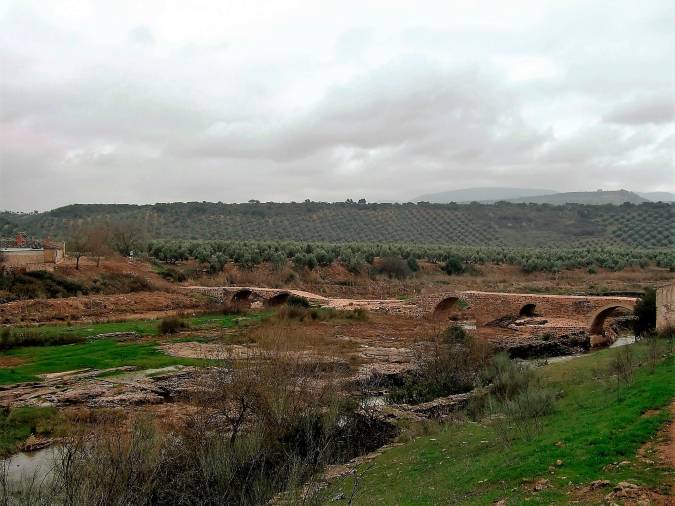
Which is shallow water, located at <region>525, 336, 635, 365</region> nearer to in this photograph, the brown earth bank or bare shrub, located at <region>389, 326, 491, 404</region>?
bare shrub, located at <region>389, 326, 491, 404</region>

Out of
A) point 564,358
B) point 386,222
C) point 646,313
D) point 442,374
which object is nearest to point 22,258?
point 442,374

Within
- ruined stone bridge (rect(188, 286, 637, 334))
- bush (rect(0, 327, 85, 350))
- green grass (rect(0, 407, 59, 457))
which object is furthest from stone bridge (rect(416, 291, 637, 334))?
green grass (rect(0, 407, 59, 457))

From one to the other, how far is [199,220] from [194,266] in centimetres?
5670

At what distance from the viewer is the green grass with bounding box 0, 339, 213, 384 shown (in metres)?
24.2

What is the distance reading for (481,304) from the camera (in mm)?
40031

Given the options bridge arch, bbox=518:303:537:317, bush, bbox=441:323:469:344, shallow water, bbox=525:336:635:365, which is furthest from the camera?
bridge arch, bbox=518:303:537:317

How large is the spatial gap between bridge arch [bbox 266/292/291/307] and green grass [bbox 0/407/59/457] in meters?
29.4

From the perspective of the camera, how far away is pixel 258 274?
61.2 meters

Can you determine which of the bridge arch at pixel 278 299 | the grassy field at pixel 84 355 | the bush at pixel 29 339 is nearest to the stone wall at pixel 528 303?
the bridge arch at pixel 278 299

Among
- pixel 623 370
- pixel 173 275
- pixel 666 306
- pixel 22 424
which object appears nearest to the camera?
pixel 623 370

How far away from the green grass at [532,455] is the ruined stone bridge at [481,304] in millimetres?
18790

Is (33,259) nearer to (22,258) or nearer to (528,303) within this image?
(22,258)

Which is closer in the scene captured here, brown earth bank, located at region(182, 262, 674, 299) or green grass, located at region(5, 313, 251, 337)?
green grass, located at region(5, 313, 251, 337)

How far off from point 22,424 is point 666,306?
22659 mm
